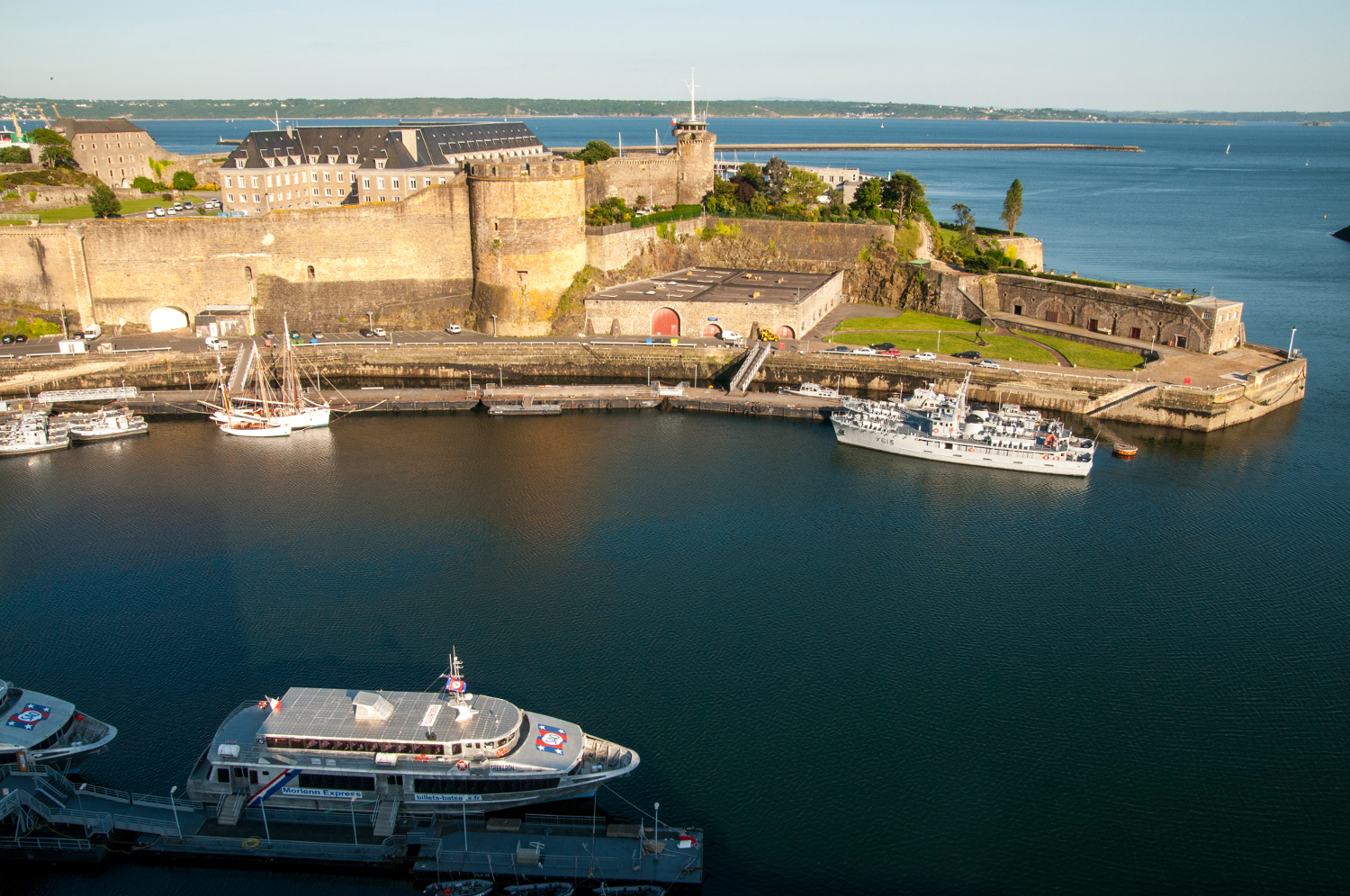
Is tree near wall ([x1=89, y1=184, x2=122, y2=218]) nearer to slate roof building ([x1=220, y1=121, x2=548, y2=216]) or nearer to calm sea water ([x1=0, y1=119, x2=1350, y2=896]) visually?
slate roof building ([x1=220, y1=121, x2=548, y2=216])

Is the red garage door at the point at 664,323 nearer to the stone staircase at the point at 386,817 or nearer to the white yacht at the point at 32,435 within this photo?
the white yacht at the point at 32,435

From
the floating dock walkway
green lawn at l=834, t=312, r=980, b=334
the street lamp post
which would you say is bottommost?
the floating dock walkway

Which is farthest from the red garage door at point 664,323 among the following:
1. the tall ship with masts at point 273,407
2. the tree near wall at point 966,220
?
the tree near wall at point 966,220

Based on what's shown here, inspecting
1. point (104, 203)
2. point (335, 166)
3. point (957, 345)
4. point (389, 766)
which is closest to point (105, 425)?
point (104, 203)

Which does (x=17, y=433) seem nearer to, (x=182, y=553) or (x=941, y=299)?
(x=182, y=553)

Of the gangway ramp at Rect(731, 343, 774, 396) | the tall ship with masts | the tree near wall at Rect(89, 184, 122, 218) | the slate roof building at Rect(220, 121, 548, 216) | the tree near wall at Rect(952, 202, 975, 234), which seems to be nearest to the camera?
the tall ship with masts

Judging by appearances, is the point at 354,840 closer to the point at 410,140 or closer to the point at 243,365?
the point at 243,365

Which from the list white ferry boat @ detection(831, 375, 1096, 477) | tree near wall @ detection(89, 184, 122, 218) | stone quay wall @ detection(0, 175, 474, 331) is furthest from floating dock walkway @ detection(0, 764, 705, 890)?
tree near wall @ detection(89, 184, 122, 218)
